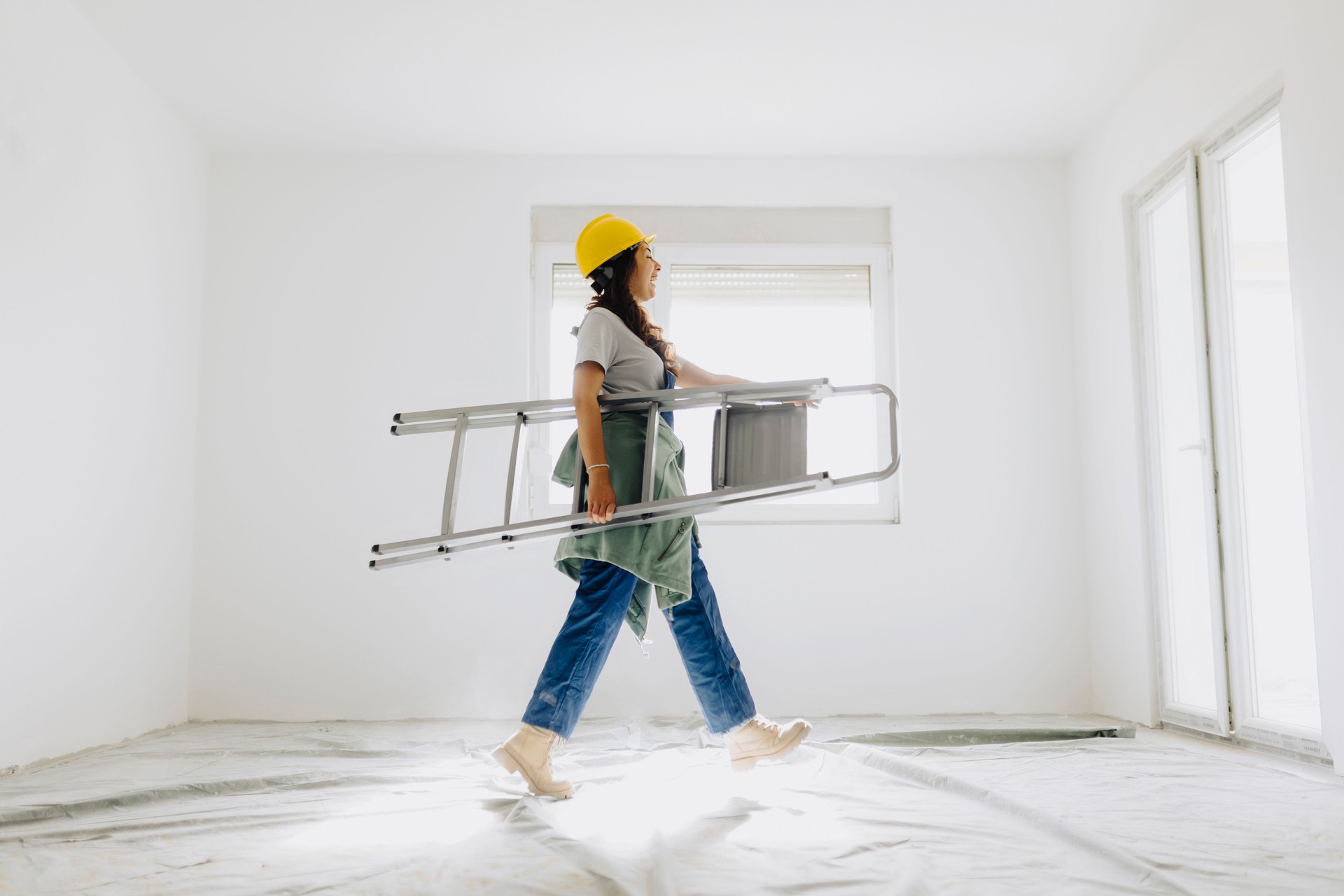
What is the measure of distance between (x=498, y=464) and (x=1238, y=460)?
2.60 m

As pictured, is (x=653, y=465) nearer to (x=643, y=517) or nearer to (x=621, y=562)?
(x=643, y=517)

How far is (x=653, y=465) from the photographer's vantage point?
221 centimetres

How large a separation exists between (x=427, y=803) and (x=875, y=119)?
2979 millimetres

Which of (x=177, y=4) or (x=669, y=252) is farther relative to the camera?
(x=669, y=252)

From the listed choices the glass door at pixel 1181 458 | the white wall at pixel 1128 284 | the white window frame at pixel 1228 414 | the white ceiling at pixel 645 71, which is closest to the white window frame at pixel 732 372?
the white ceiling at pixel 645 71

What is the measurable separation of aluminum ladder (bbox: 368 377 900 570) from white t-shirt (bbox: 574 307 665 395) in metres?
0.07

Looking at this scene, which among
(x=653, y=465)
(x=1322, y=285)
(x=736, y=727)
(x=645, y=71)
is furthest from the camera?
(x=645, y=71)

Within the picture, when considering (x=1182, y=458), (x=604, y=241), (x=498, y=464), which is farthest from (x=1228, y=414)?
(x=498, y=464)

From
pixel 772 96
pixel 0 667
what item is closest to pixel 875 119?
pixel 772 96

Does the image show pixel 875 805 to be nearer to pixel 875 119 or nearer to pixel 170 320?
pixel 875 119

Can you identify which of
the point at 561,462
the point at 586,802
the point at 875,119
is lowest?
the point at 586,802

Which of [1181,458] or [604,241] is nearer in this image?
[604,241]

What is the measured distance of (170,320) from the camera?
3.78 meters

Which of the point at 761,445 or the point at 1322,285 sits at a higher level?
the point at 1322,285
